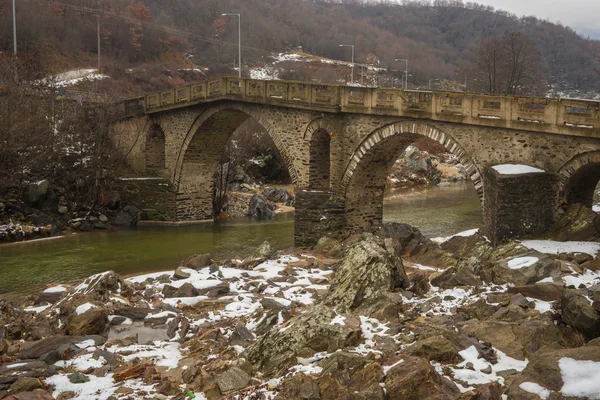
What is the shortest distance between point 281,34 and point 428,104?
93316 mm

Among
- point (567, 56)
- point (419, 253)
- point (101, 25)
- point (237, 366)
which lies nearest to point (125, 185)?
point (419, 253)

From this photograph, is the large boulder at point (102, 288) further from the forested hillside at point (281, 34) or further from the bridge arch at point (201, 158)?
the forested hillside at point (281, 34)

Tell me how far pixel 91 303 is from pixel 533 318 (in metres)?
8.67

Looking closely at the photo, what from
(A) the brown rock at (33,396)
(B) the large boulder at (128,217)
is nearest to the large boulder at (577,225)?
(A) the brown rock at (33,396)

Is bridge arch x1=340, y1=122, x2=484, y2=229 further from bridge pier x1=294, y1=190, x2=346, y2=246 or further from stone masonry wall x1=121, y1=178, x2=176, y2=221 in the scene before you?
stone masonry wall x1=121, y1=178, x2=176, y2=221

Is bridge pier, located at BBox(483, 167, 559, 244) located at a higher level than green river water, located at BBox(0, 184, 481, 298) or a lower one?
higher

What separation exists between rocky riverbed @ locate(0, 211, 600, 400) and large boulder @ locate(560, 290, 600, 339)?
2 centimetres

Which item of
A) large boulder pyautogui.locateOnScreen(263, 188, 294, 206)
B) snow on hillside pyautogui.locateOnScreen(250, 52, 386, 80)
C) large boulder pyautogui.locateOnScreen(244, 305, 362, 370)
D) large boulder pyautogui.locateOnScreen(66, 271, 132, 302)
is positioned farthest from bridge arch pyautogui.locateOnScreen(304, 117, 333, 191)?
snow on hillside pyautogui.locateOnScreen(250, 52, 386, 80)

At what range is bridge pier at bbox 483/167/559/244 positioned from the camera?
1535cm

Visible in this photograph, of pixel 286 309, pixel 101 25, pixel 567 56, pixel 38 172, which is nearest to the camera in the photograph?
pixel 286 309

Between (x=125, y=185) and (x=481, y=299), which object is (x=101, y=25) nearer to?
(x=125, y=185)

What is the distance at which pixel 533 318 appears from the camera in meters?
10.0

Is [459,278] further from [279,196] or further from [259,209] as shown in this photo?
[279,196]

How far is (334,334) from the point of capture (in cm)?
994
